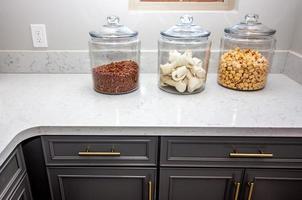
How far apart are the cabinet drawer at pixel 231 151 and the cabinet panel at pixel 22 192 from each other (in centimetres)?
51

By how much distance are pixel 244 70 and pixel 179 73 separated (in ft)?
1.03

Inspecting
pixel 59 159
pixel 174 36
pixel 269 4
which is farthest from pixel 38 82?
pixel 269 4

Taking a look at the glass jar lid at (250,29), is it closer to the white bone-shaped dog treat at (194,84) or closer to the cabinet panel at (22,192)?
the white bone-shaped dog treat at (194,84)

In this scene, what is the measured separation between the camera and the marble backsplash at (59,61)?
1.40 m

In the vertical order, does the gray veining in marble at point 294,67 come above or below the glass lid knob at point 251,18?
below

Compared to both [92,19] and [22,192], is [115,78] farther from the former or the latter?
[22,192]

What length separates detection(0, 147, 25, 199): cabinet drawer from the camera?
76 centimetres

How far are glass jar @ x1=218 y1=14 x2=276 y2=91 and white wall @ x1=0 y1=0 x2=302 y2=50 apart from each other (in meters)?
0.12

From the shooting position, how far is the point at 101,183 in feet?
3.23

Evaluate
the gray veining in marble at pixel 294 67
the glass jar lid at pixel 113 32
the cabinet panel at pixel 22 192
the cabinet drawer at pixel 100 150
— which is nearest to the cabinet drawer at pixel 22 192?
the cabinet panel at pixel 22 192

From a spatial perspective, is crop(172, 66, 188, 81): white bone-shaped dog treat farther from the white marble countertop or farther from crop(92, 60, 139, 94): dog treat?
crop(92, 60, 139, 94): dog treat

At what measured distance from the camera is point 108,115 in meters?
0.93

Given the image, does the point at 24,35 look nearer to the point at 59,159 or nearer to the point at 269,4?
the point at 59,159

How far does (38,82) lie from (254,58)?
109cm
